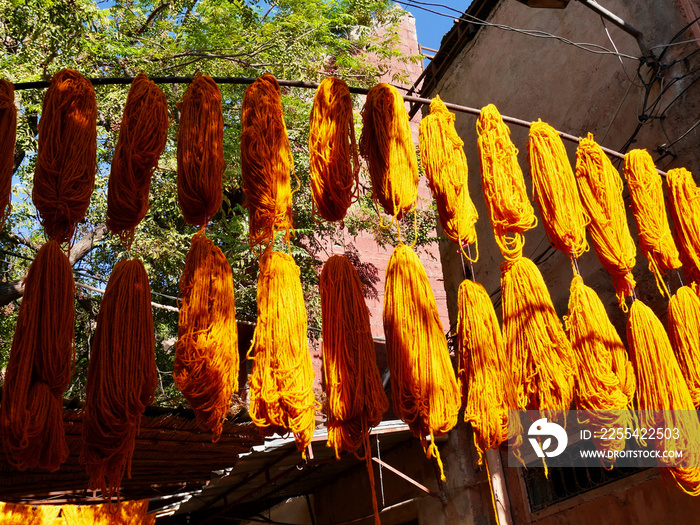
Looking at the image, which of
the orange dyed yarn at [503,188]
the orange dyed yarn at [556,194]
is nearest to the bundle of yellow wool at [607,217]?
the orange dyed yarn at [556,194]


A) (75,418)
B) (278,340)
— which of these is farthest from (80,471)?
(278,340)

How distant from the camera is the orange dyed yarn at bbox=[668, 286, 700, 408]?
2934mm

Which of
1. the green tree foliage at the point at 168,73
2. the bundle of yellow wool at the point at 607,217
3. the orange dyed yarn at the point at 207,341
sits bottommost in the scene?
the orange dyed yarn at the point at 207,341

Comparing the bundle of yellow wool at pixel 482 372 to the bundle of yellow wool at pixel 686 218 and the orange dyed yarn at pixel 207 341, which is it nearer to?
the orange dyed yarn at pixel 207 341

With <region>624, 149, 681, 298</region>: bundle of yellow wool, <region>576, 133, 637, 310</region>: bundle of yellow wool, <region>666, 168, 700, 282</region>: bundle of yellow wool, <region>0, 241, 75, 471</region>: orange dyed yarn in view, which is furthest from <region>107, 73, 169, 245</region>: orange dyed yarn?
<region>666, 168, 700, 282</region>: bundle of yellow wool

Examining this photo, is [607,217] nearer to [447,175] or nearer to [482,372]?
[447,175]

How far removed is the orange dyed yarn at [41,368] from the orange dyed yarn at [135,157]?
264 mm

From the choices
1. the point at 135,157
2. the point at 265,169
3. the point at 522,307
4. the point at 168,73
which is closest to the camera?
the point at 135,157

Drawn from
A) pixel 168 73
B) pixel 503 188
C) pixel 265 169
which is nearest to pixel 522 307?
pixel 503 188

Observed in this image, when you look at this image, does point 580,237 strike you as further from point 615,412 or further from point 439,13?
point 439,13

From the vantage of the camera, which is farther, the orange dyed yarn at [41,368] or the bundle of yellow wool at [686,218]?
the bundle of yellow wool at [686,218]

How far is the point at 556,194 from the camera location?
9.45 ft

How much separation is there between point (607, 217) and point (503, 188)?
0.63m

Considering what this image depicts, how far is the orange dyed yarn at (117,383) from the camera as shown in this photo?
205 cm
